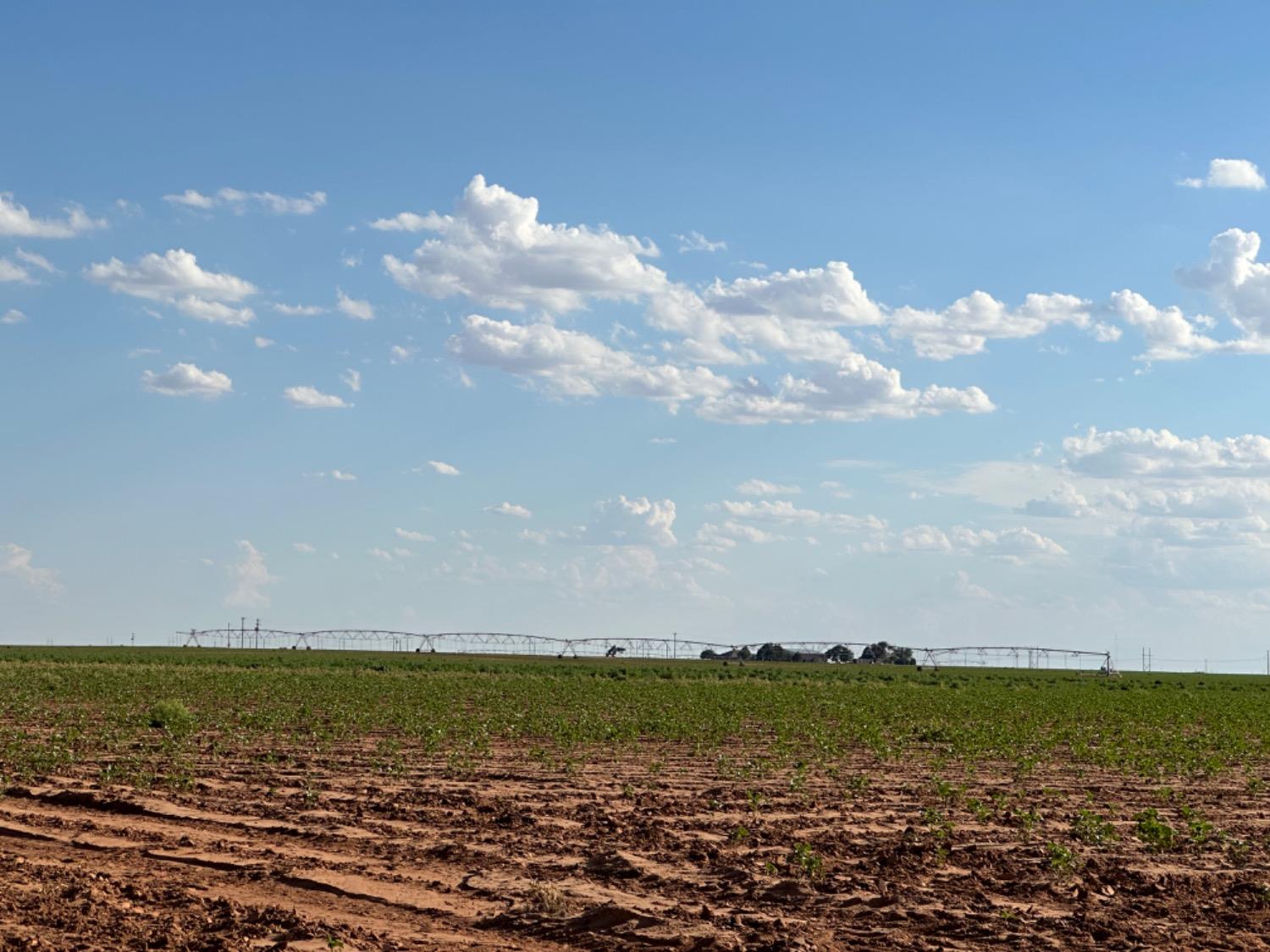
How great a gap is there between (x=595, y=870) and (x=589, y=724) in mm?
19363

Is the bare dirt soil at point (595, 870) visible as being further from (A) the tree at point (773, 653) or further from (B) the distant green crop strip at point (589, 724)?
(A) the tree at point (773, 653)

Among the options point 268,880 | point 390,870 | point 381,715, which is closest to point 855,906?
point 390,870

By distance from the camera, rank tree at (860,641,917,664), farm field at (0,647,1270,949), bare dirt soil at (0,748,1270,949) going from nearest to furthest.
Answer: bare dirt soil at (0,748,1270,949), farm field at (0,647,1270,949), tree at (860,641,917,664)

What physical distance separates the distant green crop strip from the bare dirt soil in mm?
3878

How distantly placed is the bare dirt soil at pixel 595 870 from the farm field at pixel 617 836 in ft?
0.15

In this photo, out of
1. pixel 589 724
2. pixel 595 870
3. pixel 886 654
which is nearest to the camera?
pixel 595 870

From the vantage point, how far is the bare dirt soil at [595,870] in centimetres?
1083

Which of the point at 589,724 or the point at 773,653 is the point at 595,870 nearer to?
the point at 589,724

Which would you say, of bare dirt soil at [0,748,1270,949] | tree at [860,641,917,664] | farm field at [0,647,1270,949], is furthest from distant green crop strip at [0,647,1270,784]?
tree at [860,641,917,664]

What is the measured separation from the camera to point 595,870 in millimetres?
13336

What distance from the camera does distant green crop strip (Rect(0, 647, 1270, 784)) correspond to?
25312mm

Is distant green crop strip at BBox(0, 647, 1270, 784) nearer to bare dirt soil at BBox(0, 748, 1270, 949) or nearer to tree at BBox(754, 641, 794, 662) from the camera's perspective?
bare dirt soil at BBox(0, 748, 1270, 949)

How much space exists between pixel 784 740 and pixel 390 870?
673 inches

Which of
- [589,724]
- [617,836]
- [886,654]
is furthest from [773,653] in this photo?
[617,836]
